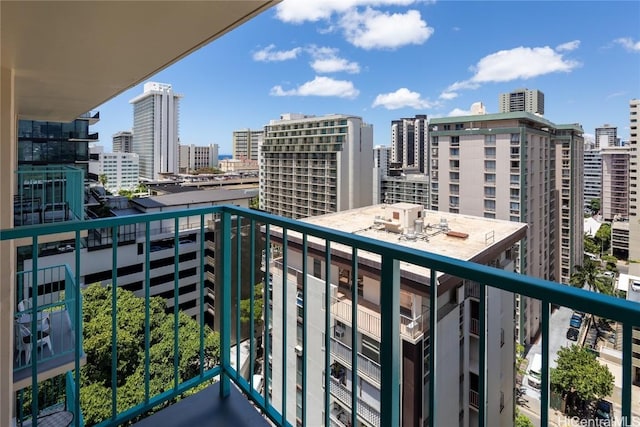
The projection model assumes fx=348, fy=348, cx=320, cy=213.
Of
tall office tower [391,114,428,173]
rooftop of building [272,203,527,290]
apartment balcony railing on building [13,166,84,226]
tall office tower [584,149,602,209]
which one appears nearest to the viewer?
apartment balcony railing on building [13,166,84,226]

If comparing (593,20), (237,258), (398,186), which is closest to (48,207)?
(237,258)

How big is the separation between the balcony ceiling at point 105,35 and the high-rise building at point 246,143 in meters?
78.2

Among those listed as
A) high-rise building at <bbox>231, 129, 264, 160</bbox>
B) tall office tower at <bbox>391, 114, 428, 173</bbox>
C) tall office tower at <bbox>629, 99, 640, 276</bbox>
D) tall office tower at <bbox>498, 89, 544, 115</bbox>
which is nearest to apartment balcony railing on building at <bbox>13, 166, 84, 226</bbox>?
tall office tower at <bbox>629, 99, 640, 276</bbox>

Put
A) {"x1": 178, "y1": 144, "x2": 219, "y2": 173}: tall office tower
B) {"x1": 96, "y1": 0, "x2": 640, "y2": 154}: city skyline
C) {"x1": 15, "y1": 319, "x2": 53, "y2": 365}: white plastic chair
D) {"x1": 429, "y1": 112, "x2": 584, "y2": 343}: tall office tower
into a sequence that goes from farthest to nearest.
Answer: {"x1": 178, "y1": 144, "x2": 219, "y2": 173}: tall office tower → {"x1": 96, "y1": 0, "x2": 640, "y2": 154}: city skyline → {"x1": 429, "y1": 112, "x2": 584, "y2": 343}: tall office tower → {"x1": 15, "y1": 319, "x2": 53, "y2": 365}: white plastic chair

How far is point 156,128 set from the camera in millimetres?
62688

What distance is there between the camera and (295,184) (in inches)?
1441

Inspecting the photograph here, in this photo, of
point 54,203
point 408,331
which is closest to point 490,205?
point 408,331

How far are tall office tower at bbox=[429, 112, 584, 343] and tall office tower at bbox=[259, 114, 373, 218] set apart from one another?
32.4 ft

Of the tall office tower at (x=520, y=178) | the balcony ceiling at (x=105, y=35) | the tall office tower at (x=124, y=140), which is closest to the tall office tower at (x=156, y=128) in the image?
the tall office tower at (x=124, y=140)

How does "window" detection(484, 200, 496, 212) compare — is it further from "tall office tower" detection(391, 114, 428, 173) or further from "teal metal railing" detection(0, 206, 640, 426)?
"tall office tower" detection(391, 114, 428, 173)

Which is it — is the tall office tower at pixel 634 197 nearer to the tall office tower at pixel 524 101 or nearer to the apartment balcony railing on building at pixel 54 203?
the tall office tower at pixel 524 101

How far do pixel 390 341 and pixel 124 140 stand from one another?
277ft

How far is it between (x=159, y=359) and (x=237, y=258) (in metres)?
7.61

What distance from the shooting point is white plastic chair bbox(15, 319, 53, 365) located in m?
2.20
